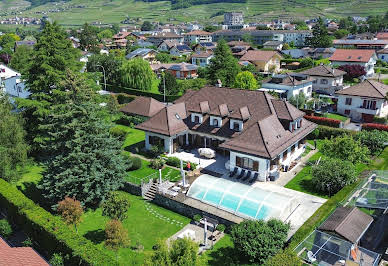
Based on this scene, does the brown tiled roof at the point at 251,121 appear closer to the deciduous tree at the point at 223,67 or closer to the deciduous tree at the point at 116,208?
the deciduous tree at the point at 116,208

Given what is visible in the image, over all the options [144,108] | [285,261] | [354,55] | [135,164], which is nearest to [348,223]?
[285,261]

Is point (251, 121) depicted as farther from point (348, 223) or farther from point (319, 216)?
point (348, 223)

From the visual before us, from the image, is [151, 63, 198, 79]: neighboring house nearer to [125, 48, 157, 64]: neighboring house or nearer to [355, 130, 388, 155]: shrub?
[125, 48, 157, 64]: neighboring house

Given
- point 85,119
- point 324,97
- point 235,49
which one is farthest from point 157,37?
point 85,119

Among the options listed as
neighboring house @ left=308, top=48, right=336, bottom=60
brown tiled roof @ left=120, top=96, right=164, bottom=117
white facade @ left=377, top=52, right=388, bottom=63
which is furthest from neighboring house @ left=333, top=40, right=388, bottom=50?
brown tiled roof @ left=120, top=96, right=164, bottom=117

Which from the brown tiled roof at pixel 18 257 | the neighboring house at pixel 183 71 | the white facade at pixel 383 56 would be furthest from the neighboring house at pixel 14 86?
the white facade at pixel 383 56

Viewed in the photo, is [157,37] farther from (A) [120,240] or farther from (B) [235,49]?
(A) [120,240]

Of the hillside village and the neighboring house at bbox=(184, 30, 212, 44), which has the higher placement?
the neighboring house at bbox=(184, 30, 212, 44)
